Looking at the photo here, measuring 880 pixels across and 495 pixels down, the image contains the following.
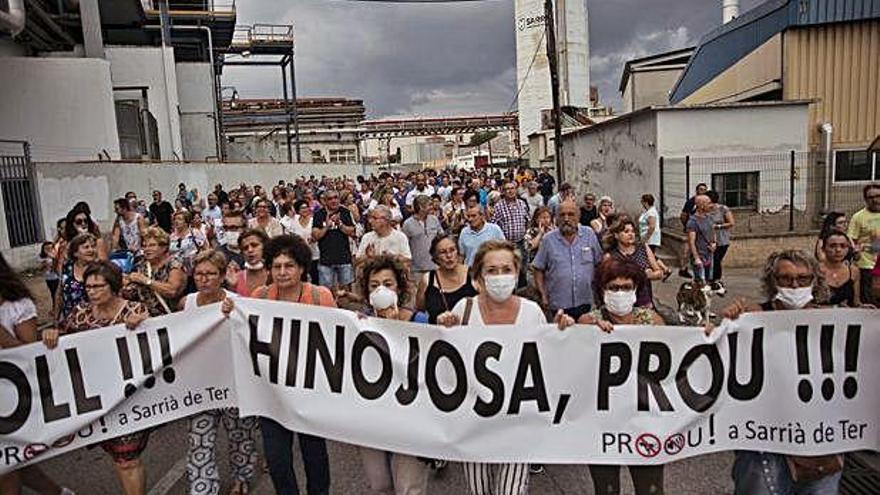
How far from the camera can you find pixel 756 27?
18.0 m

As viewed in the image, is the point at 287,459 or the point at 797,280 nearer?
the point at 797,280

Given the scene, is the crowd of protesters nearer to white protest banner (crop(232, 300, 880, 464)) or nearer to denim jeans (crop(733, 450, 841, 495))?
denim jeans (crop(733, 450, 841, 495))

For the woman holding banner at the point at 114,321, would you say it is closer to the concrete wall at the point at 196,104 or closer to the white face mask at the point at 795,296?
the white face mask at the point at 795,296

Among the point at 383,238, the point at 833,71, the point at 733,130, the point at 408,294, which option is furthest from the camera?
the point at 833,71

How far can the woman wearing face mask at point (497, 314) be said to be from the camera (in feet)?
10.3

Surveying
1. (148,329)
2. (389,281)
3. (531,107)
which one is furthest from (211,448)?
Answer: (531,107)

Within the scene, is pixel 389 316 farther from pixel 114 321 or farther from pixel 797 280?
pixel 797 280

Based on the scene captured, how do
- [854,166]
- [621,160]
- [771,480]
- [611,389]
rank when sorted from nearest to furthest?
[771,480] → [611,389] → [854,166] → [621,160]

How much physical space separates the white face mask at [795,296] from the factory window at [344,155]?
54.8 m

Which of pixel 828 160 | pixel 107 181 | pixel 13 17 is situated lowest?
pixel 828 160

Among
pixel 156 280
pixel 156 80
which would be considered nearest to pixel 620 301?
pixel 156 280

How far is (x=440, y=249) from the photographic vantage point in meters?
4.31

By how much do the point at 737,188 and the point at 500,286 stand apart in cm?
1257

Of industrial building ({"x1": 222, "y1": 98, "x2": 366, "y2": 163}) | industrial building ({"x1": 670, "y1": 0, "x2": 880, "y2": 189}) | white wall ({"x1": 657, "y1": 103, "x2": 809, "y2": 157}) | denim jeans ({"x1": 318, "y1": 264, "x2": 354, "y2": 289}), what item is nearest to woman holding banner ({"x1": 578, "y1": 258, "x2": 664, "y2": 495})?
denim jeans ({"x1": 318, "y1": 264, "x2": 354, "y2": 289})
